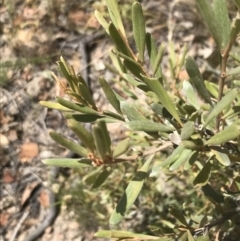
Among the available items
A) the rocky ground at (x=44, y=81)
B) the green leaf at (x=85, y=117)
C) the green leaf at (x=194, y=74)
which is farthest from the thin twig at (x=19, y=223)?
the green leaf at (x=194, y=74)

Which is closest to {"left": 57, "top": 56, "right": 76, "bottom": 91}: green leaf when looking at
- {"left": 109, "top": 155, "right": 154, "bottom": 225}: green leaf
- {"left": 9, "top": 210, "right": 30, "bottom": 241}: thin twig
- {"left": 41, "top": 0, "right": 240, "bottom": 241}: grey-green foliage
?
{"left": 41, "top": 0, "right": 240, "bottom": 241}: grey-green foliage

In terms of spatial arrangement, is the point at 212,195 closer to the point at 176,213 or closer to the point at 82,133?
the point at 176,213

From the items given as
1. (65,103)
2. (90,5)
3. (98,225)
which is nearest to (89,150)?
(65,103)

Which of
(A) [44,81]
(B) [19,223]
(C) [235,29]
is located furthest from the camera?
(A) [44,81]

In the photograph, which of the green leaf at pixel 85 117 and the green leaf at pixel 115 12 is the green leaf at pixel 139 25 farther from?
the green leaf at pixel 85 117

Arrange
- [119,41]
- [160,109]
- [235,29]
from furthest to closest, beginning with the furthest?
[160,109], [119,41], [235,29]

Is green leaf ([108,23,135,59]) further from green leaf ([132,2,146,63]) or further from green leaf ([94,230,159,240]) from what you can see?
green leaf ([94,230,159,240])

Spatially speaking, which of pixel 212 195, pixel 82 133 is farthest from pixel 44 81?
pixel 82 133

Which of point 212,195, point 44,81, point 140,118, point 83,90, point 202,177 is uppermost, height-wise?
point 83,90
